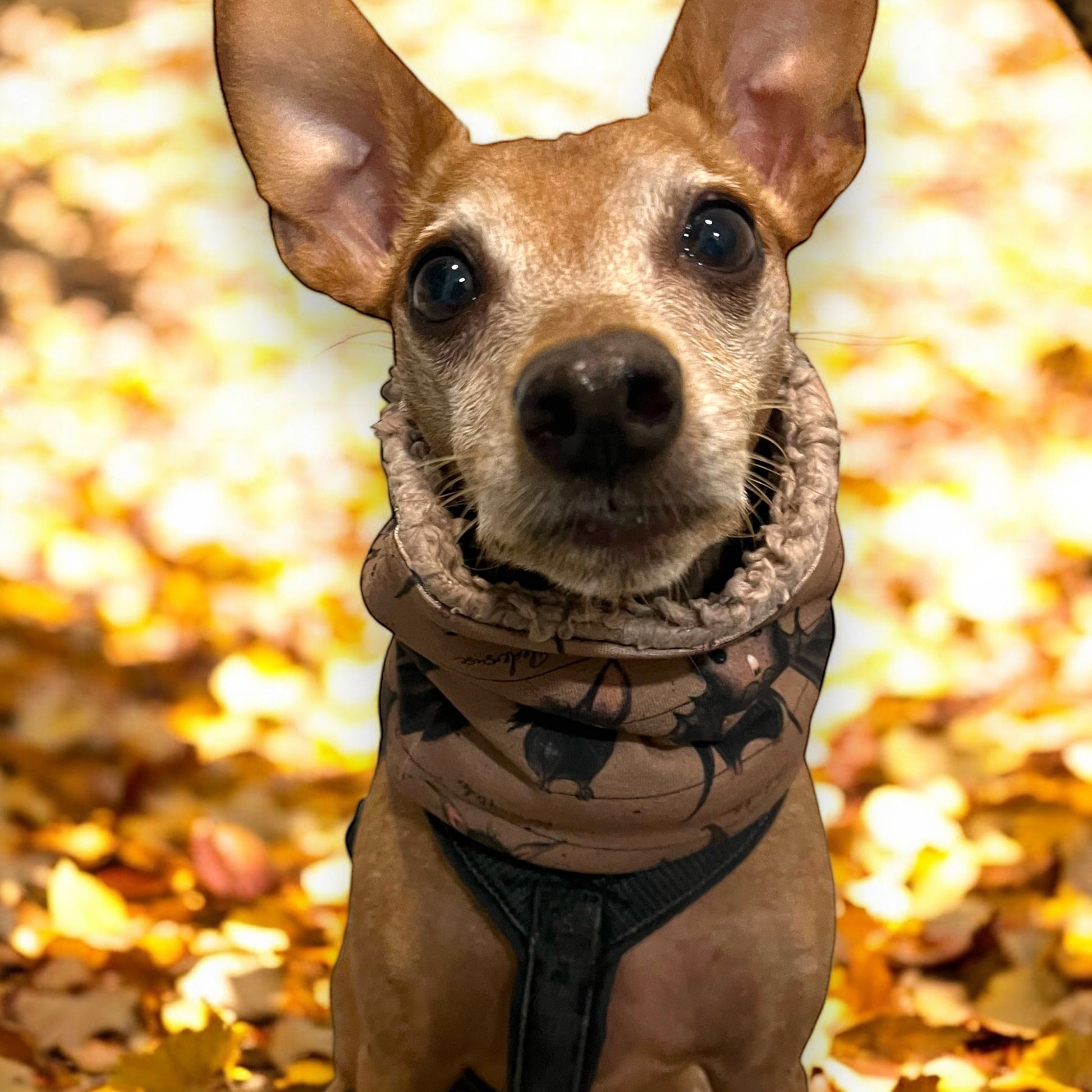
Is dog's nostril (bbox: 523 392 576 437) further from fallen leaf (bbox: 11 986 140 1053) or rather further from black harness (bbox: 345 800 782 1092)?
fallen leaf (bbox: 11 986 140 1053)

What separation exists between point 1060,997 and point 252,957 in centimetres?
136

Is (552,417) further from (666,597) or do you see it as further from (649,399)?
(666,597)

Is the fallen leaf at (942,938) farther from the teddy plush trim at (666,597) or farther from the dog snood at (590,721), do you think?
the teddy plush trim at (666,597)

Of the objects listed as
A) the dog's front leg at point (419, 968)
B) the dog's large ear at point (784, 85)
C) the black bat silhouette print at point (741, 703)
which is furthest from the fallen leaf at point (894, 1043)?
the dog's large ear at point (784, 85)

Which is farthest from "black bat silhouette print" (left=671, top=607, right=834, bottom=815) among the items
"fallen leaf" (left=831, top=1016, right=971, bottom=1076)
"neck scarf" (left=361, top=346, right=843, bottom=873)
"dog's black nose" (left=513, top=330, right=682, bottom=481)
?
"fallen leaf" (left=831, top=1016, right=971, bottom=1076)

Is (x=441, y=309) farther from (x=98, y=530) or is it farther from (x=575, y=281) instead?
(x=98, y=530)

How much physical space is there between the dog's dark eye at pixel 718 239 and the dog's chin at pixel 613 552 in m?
0.30

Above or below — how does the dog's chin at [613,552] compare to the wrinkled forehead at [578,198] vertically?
below

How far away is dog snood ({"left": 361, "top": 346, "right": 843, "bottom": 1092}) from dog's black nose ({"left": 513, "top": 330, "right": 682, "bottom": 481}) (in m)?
0.22

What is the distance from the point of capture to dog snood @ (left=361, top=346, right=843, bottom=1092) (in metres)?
1.43

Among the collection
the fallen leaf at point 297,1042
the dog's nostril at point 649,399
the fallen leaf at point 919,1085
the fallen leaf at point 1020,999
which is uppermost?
the dog's nostril at point 649,399

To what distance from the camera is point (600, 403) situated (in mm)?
1192

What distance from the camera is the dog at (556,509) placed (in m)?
1.39

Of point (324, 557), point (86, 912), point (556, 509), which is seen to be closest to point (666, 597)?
point (556, 509)
